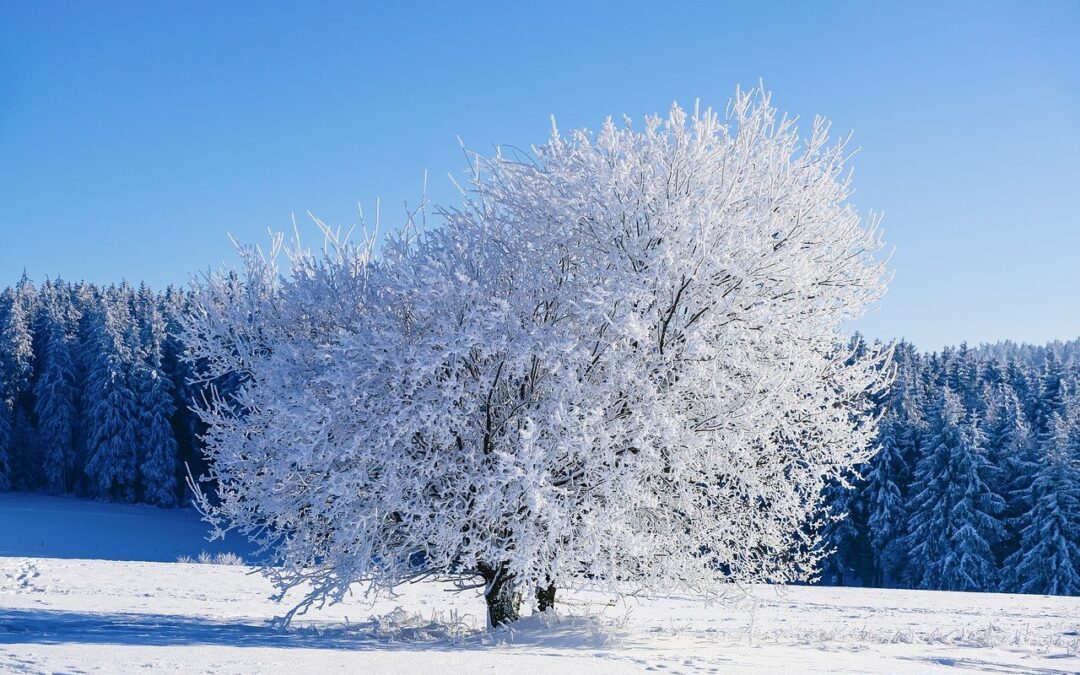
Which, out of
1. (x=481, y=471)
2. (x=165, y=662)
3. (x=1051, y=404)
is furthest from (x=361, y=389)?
(x=1051, y=404)

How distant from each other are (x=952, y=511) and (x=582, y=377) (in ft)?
131

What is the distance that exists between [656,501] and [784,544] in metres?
2.88

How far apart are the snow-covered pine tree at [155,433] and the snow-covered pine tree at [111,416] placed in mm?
638

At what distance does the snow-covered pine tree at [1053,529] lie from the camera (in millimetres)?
40938

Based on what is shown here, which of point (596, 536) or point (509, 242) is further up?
point (509, 242)

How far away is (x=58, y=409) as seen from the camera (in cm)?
5862

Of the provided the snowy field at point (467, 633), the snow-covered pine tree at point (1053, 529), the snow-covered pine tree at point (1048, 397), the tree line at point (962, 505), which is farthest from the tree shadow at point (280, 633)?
the snow-covered pine tree at point (1048, 397)

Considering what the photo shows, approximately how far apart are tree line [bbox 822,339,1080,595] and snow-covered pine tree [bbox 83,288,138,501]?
4291 centimetres

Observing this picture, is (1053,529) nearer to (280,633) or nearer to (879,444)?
(879,444)

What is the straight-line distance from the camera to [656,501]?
10.2m

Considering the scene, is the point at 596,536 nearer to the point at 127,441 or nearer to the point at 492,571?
the point at 492,571

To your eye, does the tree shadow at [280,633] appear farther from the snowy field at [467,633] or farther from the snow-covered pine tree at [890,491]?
the snow-covered pine tree at [890,491]

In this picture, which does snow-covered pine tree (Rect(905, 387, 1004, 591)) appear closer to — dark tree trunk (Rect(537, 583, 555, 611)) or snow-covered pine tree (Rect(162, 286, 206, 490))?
dark tree trunk (Rect(537, 583, 555, 611))

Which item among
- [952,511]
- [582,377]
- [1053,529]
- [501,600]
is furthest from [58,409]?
[1053,529]
